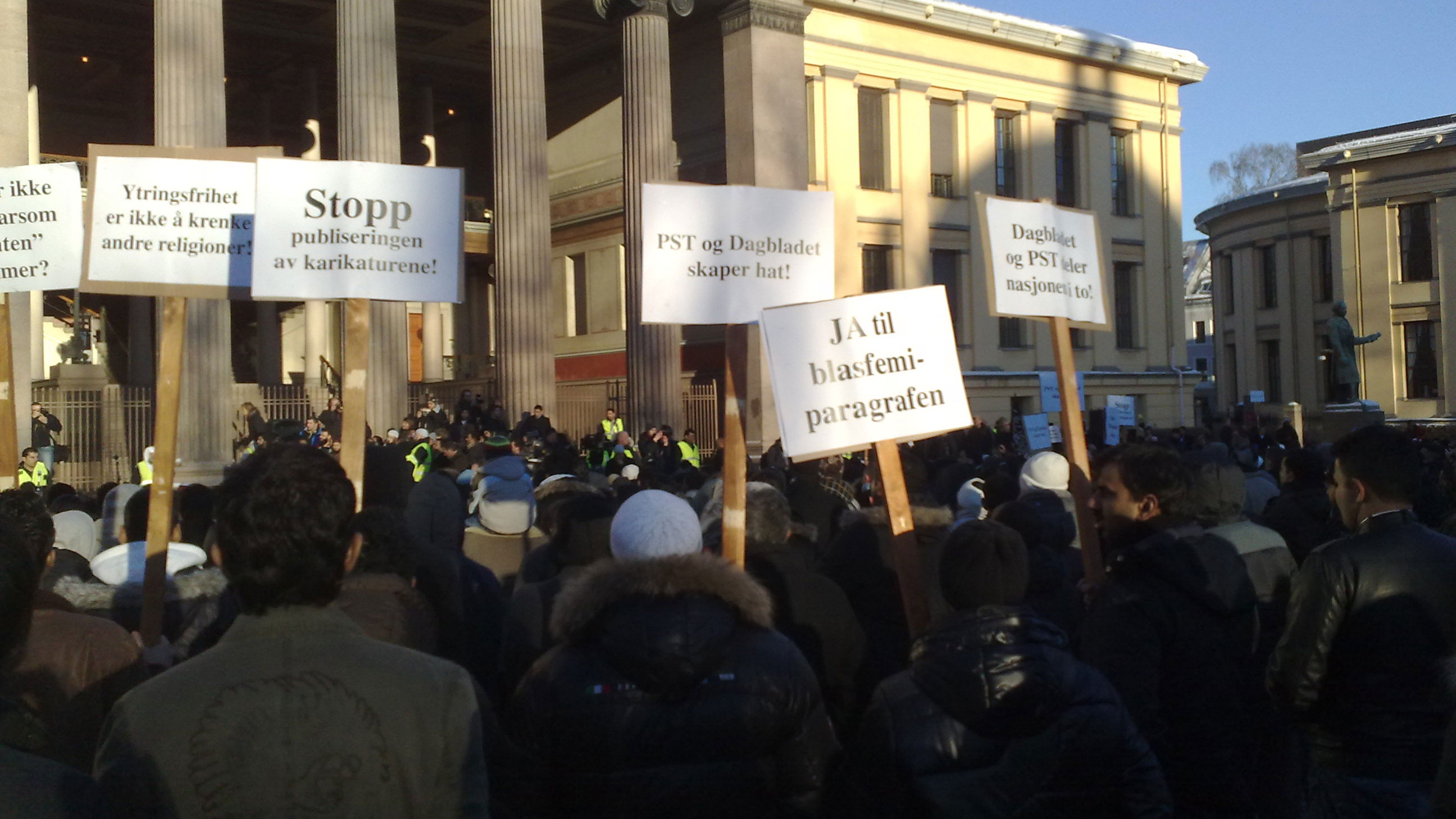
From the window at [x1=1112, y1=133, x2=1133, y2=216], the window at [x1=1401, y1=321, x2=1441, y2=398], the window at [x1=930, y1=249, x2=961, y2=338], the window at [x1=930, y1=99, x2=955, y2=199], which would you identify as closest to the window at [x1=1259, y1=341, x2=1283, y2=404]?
the window at [x1=1401, y1=321, x2=1441, y2=398]

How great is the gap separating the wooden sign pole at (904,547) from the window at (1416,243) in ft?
157

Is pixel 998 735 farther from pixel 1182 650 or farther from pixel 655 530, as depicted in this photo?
pixel 1182 650

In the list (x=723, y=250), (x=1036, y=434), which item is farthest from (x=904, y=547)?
(x=1036, y=434)

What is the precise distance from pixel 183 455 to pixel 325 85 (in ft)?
60.6

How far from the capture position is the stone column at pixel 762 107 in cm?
2634

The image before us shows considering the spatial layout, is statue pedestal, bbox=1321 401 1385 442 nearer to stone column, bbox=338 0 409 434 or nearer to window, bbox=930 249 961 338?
window, bbox=930 249 961 338

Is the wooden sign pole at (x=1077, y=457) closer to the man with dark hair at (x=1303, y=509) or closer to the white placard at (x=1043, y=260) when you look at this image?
the white placard at (x=1043, y=260)

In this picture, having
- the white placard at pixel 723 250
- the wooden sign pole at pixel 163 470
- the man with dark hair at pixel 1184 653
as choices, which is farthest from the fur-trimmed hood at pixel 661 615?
the white placard at pixel 723 250

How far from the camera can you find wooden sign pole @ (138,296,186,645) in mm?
4492

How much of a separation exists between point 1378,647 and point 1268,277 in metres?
56.9

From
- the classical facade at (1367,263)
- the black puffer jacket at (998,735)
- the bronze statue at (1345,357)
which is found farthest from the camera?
the classical facade at (1367,263)

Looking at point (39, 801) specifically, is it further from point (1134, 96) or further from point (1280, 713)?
point (1134, 96)

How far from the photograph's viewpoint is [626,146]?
24.1 meters

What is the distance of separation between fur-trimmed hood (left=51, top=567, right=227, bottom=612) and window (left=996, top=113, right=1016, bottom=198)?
31819 mm
